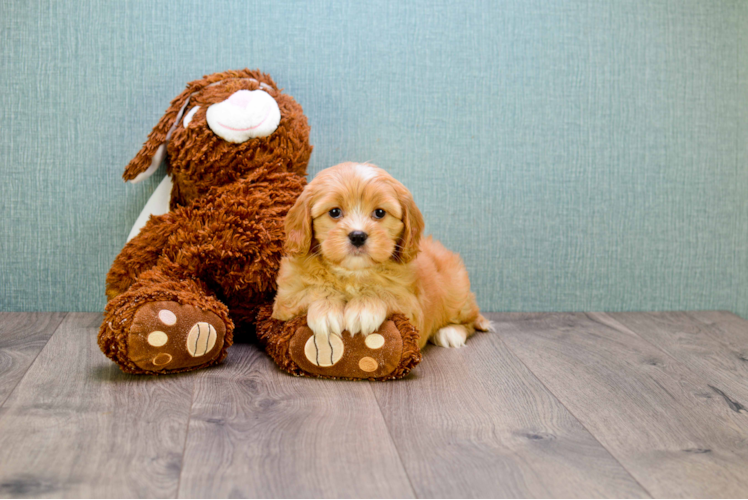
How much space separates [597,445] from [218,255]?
3.39ft

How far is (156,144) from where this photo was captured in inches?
75.0

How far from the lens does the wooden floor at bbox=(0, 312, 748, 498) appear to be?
1.12m

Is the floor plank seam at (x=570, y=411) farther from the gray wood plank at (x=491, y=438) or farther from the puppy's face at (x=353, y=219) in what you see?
the puppy's face at (x=353, y=219)

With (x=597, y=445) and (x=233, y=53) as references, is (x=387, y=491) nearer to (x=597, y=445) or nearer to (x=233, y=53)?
(x=597, y=445)

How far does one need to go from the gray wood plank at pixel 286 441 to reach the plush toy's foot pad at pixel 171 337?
0.22 feet

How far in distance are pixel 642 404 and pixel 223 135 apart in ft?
4.14

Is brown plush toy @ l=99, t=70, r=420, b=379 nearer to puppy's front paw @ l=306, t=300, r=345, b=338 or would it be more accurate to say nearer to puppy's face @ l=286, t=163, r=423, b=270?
puppy's front paw @ l=306, t=300, r=345, b=338

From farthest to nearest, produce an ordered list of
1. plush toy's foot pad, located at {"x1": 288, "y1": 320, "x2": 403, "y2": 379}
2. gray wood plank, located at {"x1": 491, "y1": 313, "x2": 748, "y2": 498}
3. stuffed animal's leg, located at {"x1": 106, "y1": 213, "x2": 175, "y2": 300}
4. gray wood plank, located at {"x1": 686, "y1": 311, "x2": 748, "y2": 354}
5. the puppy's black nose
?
gray wood plank, located at {"x1": 686, "y1": 311, "x2": 748, "y2": 354} < stuffed animal's leg, located at {"x1": 106, "y1": 213, "x2": 175, "y2": 300} < plush toy's foot pad, located at {"x1": 288, "y1": 320, "x2": 403, "y2": 379} < the puppy's black nose < gray wood plank, located at {"x1": 491, "y1": 313, "x2": 748, "y2": 498}

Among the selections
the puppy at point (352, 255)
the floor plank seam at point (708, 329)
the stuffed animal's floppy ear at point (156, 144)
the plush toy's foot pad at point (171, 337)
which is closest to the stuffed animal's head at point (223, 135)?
the stuffed animal's floppy ear at point (156, 144)

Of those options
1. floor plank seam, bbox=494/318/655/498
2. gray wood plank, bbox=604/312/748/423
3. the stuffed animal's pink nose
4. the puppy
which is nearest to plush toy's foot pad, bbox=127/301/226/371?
the puppy

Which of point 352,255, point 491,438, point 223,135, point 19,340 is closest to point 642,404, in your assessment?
point 491,438

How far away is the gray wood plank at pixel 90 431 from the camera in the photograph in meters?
1.09

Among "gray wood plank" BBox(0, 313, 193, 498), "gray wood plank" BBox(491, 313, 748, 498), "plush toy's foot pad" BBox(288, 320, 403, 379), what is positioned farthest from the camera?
"plush toy's foot pad" BBox(288, 320, 403, 379)

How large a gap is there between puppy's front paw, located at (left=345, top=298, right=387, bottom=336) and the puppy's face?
10 centimetres
